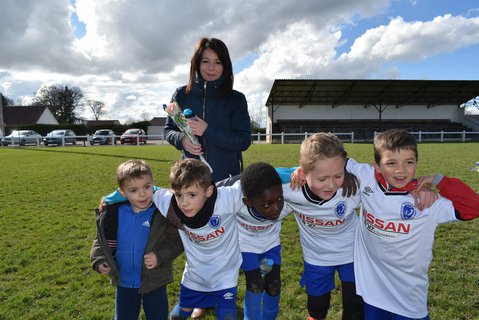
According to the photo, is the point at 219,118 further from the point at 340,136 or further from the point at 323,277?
the point at 340,136

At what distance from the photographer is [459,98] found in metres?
38.2

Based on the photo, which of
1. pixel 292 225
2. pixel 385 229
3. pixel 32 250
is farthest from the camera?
pixel 292 225

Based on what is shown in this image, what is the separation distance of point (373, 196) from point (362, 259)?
54cm

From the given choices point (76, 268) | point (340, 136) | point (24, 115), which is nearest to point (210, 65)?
point (76, 268)

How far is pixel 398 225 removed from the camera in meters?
2.38

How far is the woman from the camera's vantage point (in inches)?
113

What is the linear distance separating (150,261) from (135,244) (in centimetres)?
22

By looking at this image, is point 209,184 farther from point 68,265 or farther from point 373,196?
point 68,265

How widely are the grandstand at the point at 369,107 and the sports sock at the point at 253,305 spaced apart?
33.2 metres

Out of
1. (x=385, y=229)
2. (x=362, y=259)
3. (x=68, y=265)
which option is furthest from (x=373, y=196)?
(x=68, y=265)

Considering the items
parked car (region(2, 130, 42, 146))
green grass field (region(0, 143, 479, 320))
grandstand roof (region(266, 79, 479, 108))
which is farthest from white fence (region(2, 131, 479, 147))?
green grass field (region(0, 143, 479, 320))

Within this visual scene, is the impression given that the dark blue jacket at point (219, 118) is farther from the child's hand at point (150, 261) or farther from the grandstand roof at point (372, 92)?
the grandstand roof at point (372, 92)

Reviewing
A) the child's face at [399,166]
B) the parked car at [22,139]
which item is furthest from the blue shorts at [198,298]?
the parked car at [22,139]

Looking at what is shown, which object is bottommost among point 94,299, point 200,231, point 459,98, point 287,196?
point 94,299
